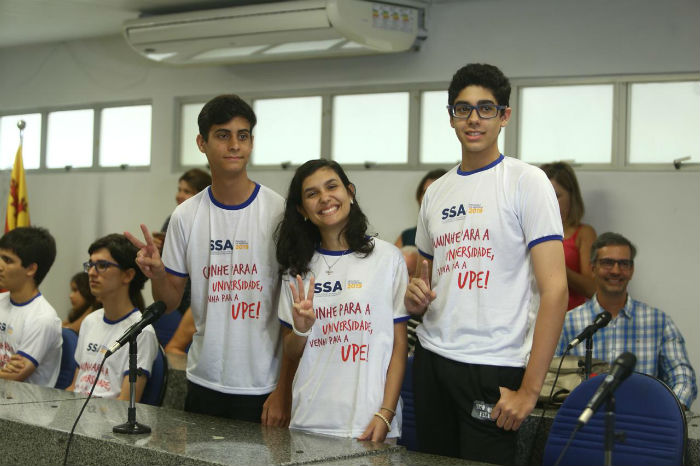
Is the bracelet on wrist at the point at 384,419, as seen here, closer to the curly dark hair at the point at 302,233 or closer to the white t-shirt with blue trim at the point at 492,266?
the white t-shirt with blue trim at the point at 492,266

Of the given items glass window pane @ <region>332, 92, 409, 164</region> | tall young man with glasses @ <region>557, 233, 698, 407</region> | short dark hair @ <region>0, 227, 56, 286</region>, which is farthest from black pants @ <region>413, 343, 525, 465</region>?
glass window pane @ <region>332, 92, 409, 164</region>

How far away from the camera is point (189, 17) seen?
20.2 ft

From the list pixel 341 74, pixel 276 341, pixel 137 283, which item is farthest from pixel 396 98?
pixel 276 341

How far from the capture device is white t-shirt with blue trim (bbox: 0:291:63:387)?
3.85m

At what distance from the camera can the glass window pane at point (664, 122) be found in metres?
5.20

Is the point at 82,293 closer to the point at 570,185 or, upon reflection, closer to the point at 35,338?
the point at 35,338

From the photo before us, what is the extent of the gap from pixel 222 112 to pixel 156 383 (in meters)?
1.06

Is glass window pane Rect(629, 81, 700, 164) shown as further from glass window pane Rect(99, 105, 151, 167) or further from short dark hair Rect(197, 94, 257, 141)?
glass window pane Rect(99, 105, 151, 167)

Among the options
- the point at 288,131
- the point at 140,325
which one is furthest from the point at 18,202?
the point at 140,325

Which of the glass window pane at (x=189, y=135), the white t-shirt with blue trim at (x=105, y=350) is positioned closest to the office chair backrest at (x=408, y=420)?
the white t-shirt with blue trim at (x=105, y=350)

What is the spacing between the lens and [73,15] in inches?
266

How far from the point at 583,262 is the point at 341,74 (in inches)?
91.7

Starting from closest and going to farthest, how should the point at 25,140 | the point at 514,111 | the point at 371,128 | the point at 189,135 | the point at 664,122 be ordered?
the point at 664,122, the point at 514,111, the point at 371,128, the point at 189,135, the point at 25,140

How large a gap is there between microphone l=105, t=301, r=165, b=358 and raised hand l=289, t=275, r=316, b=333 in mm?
381
